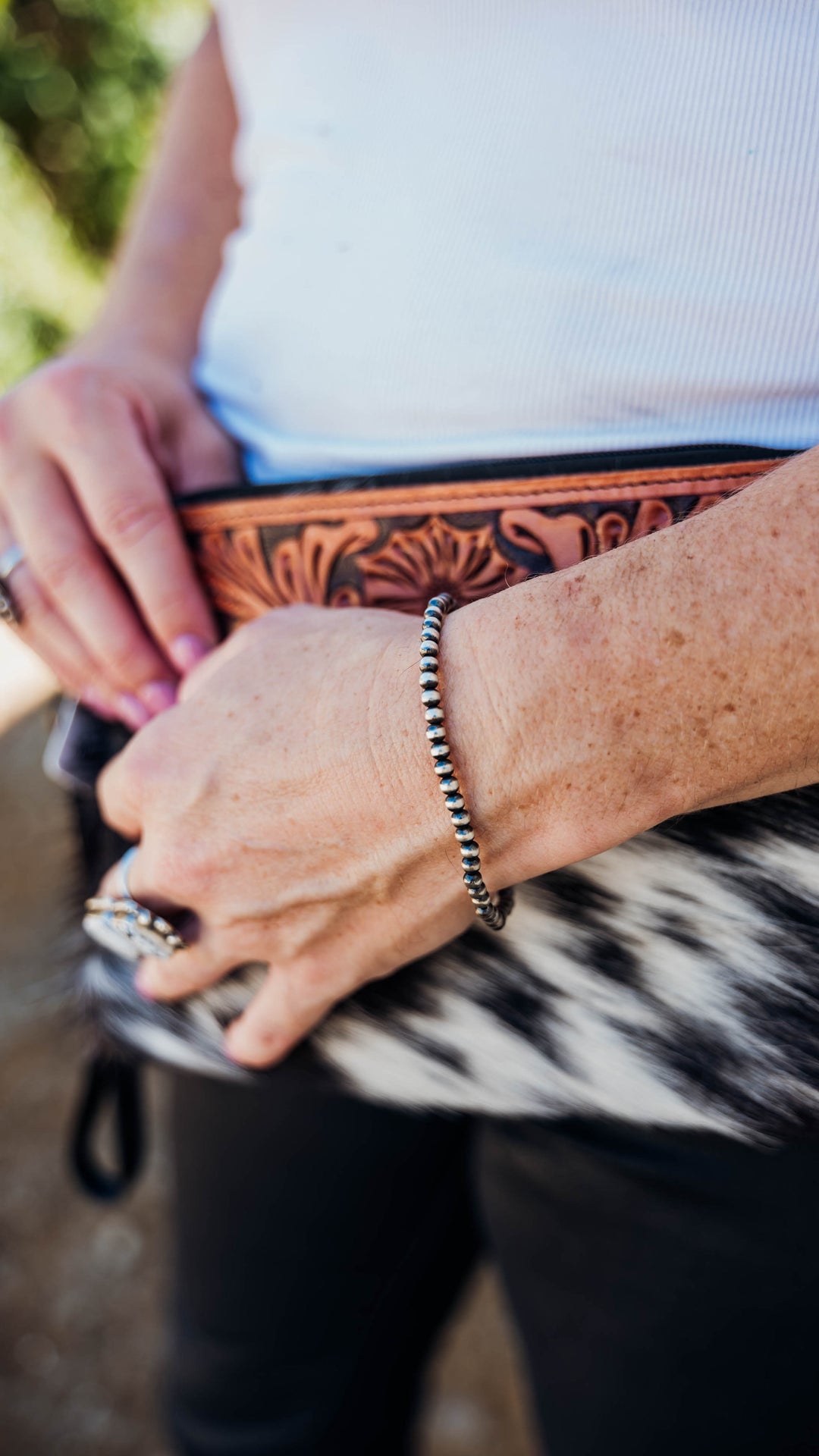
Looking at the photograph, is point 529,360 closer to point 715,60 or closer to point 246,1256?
point 715,60

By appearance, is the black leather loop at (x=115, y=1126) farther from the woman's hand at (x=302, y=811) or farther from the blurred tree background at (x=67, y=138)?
the blurred tree background at (x=67, y=138)

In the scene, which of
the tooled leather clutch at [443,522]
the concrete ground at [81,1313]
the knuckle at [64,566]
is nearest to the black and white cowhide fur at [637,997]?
the tooled leather clutch at [443,522]

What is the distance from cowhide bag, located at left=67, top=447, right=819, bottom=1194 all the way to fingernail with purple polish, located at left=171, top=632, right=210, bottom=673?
0.05 metres

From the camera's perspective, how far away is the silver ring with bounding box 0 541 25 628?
766 mm

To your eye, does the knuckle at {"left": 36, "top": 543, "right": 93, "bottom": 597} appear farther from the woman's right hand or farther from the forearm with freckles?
the forearm with freckles

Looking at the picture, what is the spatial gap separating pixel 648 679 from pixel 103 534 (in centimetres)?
45

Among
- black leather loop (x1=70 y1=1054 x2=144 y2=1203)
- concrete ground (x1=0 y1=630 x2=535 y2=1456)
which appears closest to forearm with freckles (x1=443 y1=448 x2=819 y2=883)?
black leather loop (x1=70 y1=1054 x2=144 y2=1203)

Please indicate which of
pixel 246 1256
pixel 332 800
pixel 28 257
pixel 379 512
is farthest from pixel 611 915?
pixel 28 257

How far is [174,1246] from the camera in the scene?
94cm

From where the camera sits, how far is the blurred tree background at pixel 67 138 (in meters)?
4.27

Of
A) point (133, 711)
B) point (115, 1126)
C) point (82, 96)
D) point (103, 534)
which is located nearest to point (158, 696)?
point (133, 711)

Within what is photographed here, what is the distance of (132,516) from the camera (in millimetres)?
707

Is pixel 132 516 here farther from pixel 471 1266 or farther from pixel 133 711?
pixel 471 1266

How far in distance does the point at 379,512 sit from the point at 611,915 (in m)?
0.30
